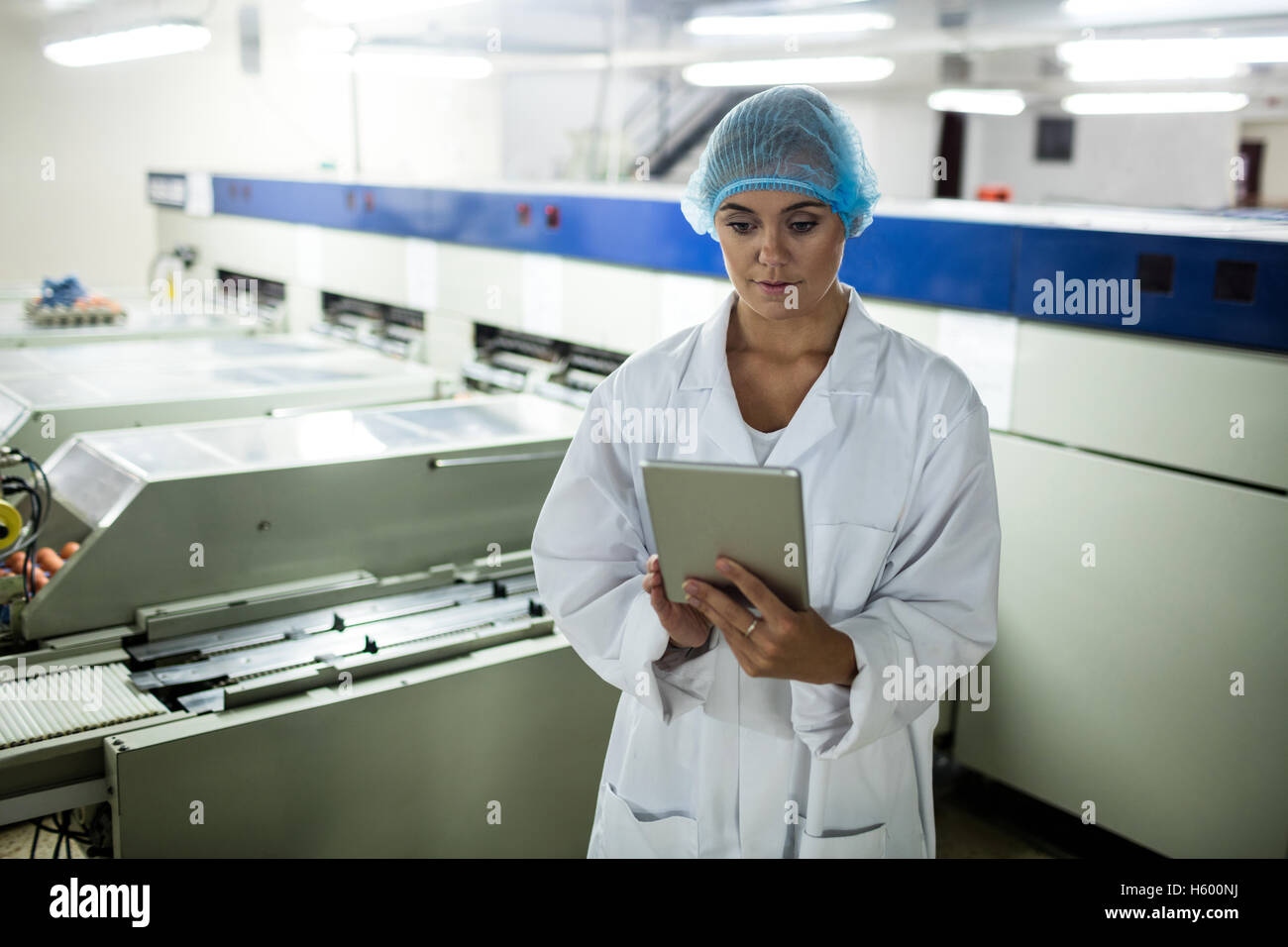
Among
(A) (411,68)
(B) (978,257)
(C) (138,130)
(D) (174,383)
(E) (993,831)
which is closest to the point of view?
(B) (978,257)

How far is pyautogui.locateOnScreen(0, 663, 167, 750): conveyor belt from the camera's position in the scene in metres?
1.66

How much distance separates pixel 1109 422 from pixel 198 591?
179cm

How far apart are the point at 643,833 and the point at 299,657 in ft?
2.83

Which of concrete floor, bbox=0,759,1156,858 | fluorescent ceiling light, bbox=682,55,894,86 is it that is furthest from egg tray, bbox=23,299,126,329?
fluorescent ceiling light, bbox=682,55,894,86

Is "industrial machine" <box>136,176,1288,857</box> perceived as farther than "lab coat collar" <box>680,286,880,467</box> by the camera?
Yes

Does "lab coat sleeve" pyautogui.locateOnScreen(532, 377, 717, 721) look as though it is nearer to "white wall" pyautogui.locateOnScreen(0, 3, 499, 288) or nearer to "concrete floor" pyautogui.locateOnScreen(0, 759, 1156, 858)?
"concrete floor" pyautogui.locateOnScreen(0, 759, 1156, 858)

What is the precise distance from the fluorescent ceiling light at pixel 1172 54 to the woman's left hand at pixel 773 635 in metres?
3.84

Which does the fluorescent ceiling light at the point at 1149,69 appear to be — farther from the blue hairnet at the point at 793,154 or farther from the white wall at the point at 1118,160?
the blue hairnet at the point at 793,154

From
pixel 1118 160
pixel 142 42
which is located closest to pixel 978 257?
pixel 142 42

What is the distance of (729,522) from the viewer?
1054 millimetres

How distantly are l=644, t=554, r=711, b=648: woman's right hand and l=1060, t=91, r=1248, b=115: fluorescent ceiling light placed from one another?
26.5 feet

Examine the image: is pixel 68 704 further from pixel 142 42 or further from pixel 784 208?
pixel 142 42
